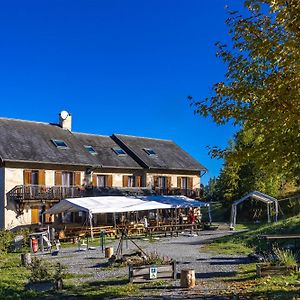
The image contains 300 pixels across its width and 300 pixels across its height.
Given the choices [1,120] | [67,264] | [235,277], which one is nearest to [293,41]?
[235,277]

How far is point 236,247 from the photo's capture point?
22266mm

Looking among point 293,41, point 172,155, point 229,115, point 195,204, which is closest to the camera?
point 293,41

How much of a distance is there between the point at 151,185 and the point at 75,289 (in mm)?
30900

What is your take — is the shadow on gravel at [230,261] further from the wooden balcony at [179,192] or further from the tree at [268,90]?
the wooden balcony at [179,192]

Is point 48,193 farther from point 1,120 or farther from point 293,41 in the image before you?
point 293,41

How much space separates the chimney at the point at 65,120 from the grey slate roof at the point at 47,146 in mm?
544

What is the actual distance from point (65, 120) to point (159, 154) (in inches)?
371

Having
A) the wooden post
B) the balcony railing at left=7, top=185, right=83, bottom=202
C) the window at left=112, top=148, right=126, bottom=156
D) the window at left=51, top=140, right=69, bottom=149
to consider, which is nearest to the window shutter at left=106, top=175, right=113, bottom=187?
the window at left=112, top=148, right=126, bottom=156

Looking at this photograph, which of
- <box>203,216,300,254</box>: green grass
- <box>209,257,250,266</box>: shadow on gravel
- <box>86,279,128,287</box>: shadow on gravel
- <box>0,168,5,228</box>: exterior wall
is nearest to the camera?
<box>86,279,128,287</box>: shadow on gravel

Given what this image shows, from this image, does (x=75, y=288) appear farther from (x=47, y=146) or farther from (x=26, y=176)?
(x=47, y=146)

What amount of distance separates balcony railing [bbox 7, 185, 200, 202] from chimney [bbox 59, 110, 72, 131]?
730 centimetres

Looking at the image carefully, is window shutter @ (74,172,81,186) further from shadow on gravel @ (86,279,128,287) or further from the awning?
shadow on gravel @ (86,279,128,287)

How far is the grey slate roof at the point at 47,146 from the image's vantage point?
35.4 m

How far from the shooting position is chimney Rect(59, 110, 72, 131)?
4304 centimetres
